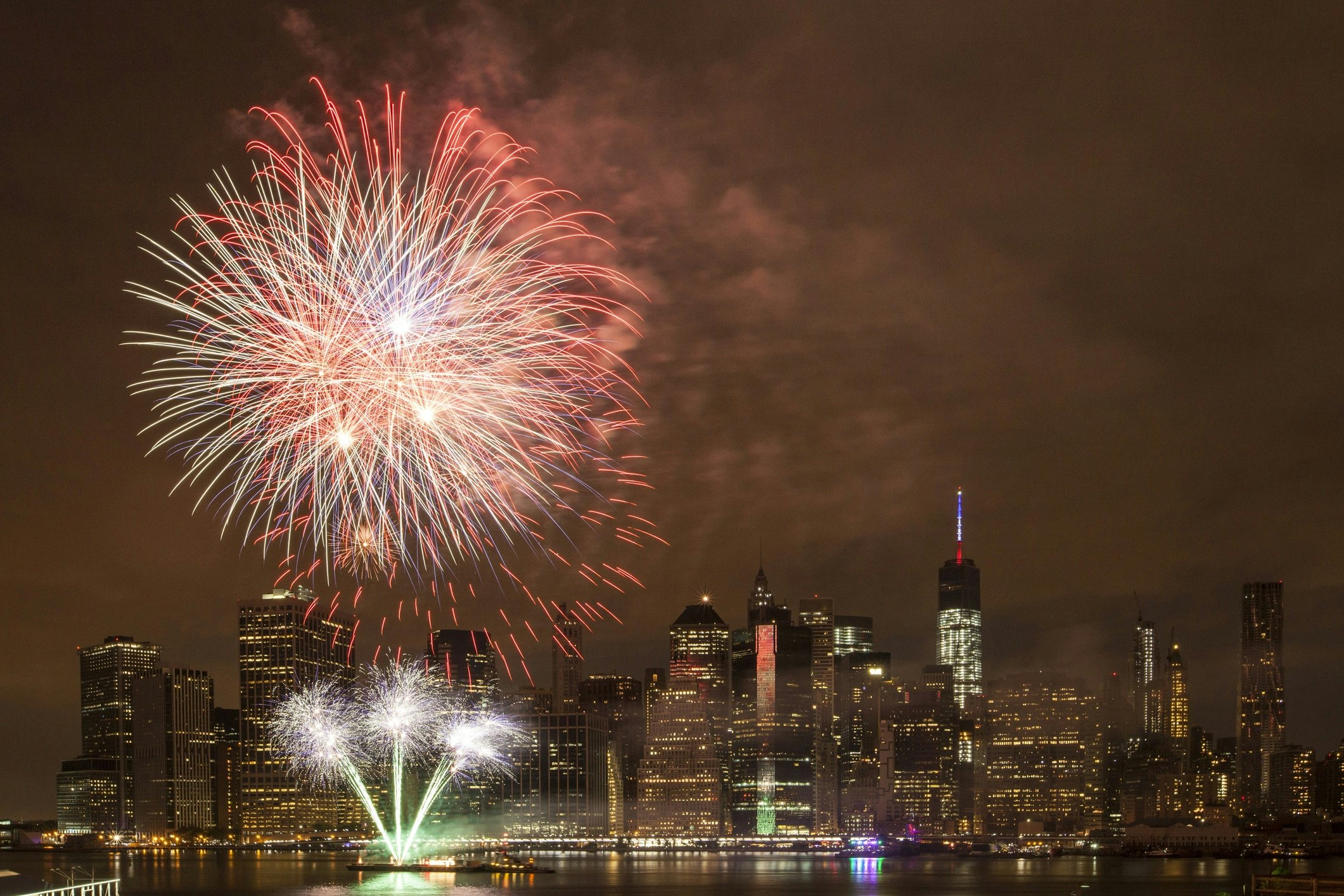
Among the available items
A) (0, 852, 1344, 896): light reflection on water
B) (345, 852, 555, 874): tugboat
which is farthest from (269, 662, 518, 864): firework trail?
(345, 852, 555, 874): tugboat

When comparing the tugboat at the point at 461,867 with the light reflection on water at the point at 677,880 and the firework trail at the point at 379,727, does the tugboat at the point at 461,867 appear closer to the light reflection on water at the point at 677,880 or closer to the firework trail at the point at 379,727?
the light reflection on water at the point at 677,880

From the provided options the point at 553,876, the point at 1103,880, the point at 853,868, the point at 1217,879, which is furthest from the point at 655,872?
the point at 1217,879

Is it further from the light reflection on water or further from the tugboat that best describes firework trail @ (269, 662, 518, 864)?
the tugboat

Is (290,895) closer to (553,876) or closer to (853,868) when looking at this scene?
(553,876)

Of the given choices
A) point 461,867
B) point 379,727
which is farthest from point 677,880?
point 379,727

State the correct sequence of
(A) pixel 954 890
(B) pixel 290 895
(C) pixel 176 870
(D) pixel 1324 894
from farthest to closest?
1. (C) pixel 176 870
2. (A) pixel 954 890
3. (B) pixel 290 895
4. (D) pixel 1324 894

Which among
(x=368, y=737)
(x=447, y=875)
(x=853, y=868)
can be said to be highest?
(x=368, y=737)
